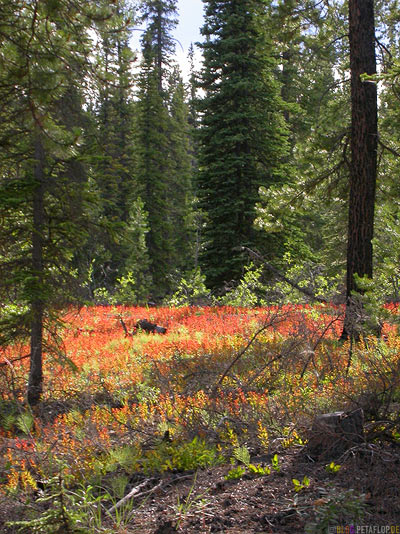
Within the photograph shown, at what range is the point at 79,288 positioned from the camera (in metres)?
7.64

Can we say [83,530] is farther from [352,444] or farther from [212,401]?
[212,401]

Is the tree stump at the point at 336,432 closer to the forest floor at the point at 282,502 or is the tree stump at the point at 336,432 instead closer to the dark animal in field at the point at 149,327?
the forest floor at the point at 282,502

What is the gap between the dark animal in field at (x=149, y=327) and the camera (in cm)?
1208

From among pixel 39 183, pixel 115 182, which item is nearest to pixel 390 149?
pixel 39 183

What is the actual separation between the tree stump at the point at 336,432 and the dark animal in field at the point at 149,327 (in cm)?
806

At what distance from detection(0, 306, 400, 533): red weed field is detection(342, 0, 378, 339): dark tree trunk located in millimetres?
1809

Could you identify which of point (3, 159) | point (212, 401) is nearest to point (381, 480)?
point (212, 401)

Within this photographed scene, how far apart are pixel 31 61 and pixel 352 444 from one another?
5.58 meters

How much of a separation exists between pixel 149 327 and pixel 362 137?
7061mm

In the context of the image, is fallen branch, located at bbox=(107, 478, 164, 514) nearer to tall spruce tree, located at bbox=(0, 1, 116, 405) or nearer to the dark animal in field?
tall spruce tree, located at bbox=(0, 1, 116, 405)

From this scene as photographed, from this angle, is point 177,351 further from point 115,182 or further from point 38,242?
point 115,182

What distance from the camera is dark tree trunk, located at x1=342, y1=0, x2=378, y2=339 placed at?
29.1ft

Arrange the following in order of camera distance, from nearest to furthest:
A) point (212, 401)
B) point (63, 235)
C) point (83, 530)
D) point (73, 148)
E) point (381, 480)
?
point (83, 530)
point (381, 480)
point (212, 401)
point (73, 148)
point (63, 235)

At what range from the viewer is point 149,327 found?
12.6 m
